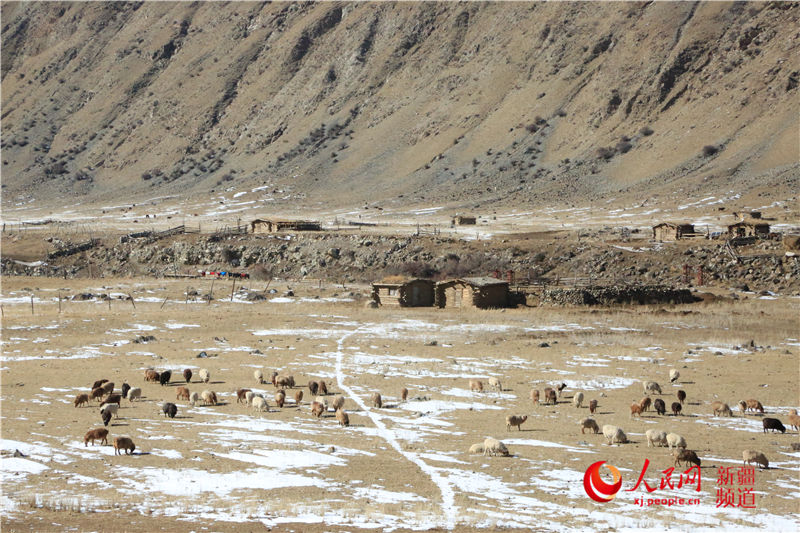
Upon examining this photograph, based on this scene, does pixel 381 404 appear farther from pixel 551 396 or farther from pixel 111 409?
pixel 111 409

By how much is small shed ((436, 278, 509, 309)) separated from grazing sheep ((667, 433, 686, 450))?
3635 cm

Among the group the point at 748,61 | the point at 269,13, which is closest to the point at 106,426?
the point at 748,61

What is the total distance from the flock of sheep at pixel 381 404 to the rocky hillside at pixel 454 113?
78851 millimetres

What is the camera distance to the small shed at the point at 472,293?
62875mm

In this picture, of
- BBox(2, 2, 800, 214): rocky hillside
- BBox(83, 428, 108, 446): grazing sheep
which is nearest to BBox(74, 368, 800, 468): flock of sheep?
BBox(83, 428, 108, 446): grazing sheep

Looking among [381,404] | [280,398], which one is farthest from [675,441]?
[280,398]

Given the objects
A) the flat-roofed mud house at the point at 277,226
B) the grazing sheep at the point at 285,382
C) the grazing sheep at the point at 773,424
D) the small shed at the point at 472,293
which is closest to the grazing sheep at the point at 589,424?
the grazing sheep at the point at 773,424

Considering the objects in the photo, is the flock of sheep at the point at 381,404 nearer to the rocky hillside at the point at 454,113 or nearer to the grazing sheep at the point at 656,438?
the grazing sheep at the point at 656,438

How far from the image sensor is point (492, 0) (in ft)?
566

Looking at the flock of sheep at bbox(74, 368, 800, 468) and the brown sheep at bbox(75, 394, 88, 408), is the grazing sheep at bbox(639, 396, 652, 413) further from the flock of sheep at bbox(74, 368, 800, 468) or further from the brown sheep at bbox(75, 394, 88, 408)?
the brown sheep at bbox(75, 394, 88, 408)

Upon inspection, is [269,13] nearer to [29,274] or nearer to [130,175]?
[130,175]

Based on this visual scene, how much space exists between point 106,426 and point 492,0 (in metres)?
156

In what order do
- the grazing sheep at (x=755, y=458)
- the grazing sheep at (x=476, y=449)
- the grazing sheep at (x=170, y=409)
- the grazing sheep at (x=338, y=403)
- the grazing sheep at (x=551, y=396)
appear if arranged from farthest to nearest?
the grazing sheep at (x=551, y=396)
the grazing sheep at (x=338, y=403)
the grazing sheep at (x=170, y=409)
the grazing sheep at (x=476, y=449)
the grazing sheep at (x=755, y=458)

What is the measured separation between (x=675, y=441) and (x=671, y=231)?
5492 cm
